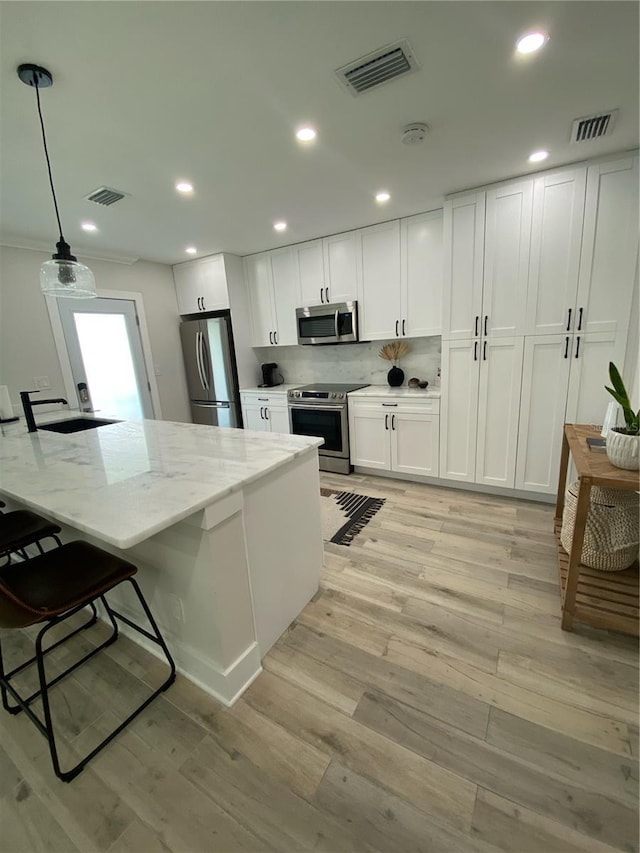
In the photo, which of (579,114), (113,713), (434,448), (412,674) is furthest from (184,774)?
(579,114)

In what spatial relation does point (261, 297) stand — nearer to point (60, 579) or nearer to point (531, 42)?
point (531, 42)

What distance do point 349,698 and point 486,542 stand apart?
149cm

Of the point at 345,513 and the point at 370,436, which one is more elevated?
the point at 370,436

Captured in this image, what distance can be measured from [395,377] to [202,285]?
265 cm

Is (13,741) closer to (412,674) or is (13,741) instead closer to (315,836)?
(315,836)

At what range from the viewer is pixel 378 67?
1.42m

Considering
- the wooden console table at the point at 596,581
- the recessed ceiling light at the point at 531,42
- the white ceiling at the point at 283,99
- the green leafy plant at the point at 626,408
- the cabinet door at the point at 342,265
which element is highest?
the white ceiling at the point at 283,99

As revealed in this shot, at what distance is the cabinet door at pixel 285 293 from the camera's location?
12.8 ft

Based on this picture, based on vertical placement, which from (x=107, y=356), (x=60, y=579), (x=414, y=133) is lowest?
(x=60, y=579)

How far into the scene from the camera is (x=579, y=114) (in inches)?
70.2

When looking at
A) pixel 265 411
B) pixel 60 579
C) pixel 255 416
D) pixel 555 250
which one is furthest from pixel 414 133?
pixel 255 416

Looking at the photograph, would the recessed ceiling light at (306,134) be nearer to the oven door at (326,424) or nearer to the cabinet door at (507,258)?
the cabinet door at (507,258)

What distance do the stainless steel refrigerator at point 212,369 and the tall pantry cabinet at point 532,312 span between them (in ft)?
8.41

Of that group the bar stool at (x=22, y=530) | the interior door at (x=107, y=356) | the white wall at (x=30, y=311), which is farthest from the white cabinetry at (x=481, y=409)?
the white wall at (x=30, y=311)
